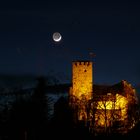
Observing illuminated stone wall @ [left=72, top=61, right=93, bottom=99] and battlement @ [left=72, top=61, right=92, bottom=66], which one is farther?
battlement @ [left=72, top=61, right=92, bottom=66]

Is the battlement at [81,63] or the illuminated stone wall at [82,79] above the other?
the battlement at [81,63]

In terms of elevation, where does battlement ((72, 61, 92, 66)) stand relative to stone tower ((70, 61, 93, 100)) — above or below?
above

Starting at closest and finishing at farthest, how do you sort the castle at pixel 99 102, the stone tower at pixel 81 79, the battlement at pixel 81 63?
the castle at pixel 99 102
the stone tower at pixel 81 79
the battlement at pixel 81 63

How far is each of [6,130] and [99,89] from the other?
2180cm

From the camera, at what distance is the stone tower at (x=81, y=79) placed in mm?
80062

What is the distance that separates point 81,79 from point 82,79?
10 centimetres

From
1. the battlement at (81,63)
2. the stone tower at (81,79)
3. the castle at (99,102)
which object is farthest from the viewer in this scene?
the battlement at (81,63)

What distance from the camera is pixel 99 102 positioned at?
78562mm

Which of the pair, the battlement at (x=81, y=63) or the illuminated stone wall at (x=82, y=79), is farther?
the battlement at (x=81, y=63)

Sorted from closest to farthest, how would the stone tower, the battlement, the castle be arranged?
the castle, the stone tower, the battlement

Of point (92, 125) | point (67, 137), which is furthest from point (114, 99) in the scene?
point (67, 137)

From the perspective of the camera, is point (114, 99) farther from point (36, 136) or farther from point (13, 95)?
point (36, 136)

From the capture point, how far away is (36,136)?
60406 millimetres

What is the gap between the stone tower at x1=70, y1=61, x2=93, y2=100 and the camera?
263 ft
